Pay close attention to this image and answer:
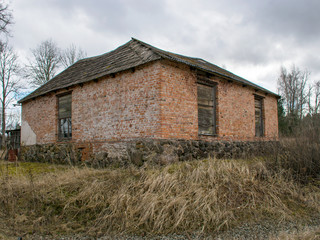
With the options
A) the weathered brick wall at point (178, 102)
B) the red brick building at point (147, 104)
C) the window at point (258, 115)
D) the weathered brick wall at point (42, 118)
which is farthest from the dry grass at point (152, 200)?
the window at point (258, 115)

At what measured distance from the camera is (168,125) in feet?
27.0

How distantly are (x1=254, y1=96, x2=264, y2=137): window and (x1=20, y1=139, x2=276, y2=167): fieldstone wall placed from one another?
6.48 feet

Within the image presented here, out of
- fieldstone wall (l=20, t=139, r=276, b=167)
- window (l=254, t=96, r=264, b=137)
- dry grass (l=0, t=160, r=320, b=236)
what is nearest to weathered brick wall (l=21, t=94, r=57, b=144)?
fieldstone wall (l=20, t=139, r=276, b=167)

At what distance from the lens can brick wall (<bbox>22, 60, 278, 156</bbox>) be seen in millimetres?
8297

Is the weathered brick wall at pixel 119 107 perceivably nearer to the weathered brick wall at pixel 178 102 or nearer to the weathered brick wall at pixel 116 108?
the weathered brick wall at pixel 116 108

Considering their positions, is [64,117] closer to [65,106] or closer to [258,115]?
[65,106]

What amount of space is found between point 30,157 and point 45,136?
1556 mm

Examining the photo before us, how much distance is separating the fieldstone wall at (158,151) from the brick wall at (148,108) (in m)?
0.24

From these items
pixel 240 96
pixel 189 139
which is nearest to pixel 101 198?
pixel 189 139

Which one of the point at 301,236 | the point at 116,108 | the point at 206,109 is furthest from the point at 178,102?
the point at 301,236

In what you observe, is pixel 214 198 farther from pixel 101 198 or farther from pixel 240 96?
pixel 240 96

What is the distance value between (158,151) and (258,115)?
7347 millimetres

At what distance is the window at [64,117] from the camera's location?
11.6m

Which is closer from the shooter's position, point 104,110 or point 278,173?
point 278,173
